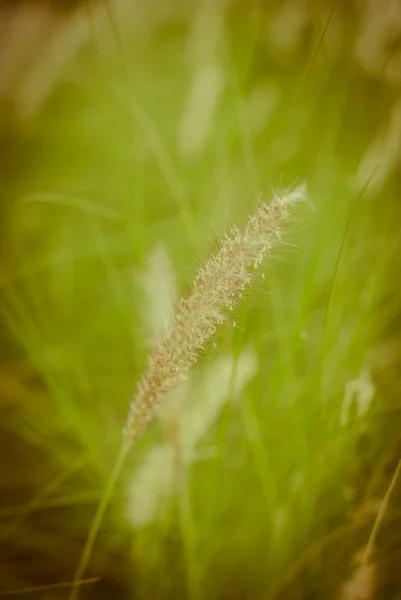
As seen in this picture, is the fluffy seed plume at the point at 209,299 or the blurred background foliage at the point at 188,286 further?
the blurred background foliage at the point at 188,286

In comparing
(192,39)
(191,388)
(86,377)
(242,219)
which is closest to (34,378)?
(86,377)

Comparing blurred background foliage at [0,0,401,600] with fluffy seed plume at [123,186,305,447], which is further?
blurred background foliage at [0,0,401,600]

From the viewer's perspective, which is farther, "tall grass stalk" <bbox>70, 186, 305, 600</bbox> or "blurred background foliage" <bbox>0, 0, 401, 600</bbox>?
"blurred background foliage" <bbox>0, 0, 401, 600</bbox>

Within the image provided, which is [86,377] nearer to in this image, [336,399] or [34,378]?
[34,378]
